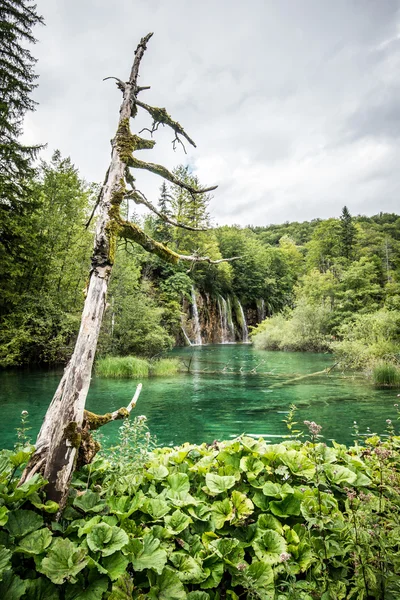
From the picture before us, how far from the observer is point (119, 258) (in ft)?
67.5

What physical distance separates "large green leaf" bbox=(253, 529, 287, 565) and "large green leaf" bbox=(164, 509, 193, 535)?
1.47 ft

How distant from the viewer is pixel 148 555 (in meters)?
1.81

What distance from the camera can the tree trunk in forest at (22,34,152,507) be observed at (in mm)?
2357

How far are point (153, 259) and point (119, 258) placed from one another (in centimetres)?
876

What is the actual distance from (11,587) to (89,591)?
1.19 feet

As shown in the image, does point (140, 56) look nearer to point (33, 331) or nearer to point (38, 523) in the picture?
point (38, 523)

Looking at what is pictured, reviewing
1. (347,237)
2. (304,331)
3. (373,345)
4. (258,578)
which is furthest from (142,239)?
(347,237)

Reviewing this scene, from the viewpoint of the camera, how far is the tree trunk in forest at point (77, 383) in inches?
92.8

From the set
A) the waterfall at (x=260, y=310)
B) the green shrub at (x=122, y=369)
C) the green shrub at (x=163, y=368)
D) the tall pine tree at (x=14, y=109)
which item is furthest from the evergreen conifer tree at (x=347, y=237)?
the tall pine tree at (x=14, y=109)

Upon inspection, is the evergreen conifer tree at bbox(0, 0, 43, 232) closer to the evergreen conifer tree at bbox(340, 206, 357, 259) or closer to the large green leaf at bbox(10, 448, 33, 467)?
the large green leaf at bbox(10, 448, 33, 467)

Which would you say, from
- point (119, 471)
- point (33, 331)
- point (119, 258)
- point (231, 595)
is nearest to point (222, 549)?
point (231, 595)

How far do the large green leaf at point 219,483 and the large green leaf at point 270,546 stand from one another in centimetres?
39

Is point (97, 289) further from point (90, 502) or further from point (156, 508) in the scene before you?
point (156, 508)

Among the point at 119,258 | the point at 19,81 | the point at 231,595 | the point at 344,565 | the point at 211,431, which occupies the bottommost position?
the point at 211,431
